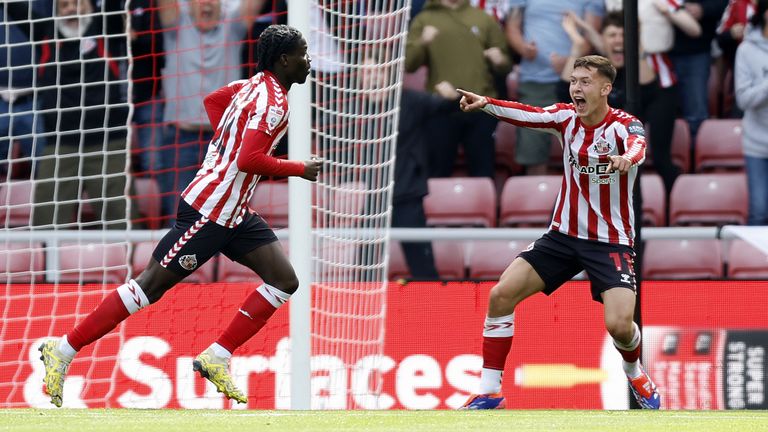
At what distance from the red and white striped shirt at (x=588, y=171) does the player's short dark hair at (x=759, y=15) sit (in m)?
3.69

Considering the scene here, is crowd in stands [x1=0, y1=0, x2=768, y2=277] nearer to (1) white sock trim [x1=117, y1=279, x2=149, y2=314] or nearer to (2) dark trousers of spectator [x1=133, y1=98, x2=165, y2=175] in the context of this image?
(2) dark trousers of spectator [x1=133, y1=98, x2=165, y2=175]

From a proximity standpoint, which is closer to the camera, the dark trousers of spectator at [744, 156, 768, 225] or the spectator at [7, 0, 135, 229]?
the spectator at [7, 0, 135, 229]

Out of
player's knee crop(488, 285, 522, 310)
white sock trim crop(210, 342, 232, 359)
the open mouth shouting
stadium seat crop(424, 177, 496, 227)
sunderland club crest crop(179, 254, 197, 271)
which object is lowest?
white sock trim crop(210, 342, 232, 359)

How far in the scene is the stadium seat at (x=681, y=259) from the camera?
10398 mm

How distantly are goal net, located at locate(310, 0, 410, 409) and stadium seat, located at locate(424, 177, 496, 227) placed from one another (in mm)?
1466

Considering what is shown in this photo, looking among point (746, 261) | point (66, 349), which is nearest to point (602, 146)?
point (746, 261)

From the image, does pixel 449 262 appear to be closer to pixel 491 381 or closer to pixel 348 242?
pixel 348 242

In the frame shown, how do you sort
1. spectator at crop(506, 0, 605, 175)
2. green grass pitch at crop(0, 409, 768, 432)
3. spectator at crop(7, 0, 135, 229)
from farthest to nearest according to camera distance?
spectator at crop(506, 0, 605, 175), spectator at crop(7, 0, 135, 229), green grass pitch at crop(0, 409, 768, 432)

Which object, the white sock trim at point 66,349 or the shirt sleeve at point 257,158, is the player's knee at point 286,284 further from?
the white sock trim at point 66,349

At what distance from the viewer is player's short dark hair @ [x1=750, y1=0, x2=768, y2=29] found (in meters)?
10.9

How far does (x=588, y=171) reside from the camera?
7711mm

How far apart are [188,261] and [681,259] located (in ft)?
14.4

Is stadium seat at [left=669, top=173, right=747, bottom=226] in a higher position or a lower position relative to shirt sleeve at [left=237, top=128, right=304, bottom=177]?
lower

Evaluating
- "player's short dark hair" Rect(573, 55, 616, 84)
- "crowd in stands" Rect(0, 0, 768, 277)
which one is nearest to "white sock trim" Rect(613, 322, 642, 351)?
"player's short dark hair" Rect(573, 55, 616, 84)
